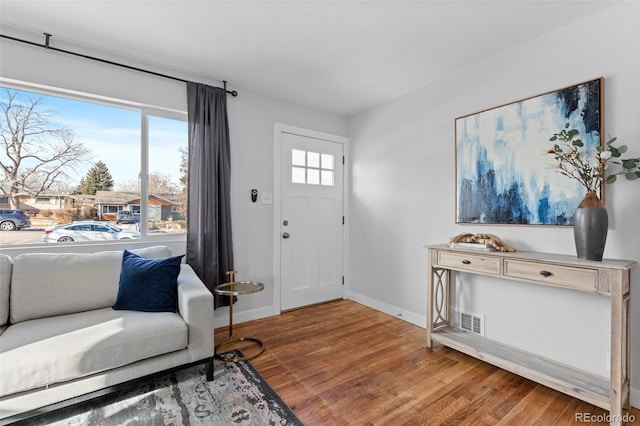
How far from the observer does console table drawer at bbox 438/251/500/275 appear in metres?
2.14

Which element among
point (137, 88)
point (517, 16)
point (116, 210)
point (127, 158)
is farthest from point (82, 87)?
point (517, 16)

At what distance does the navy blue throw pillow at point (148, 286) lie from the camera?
79.7 inches

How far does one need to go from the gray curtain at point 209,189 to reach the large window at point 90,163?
0.70 feet

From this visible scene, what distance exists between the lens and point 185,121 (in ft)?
9.45

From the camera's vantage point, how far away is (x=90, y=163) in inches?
97.4

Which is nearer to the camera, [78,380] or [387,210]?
[78,380]

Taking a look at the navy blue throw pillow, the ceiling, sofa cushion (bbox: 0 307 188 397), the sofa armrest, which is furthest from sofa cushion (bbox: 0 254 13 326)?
the ceiling

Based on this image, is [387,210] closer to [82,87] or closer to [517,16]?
[517,16]

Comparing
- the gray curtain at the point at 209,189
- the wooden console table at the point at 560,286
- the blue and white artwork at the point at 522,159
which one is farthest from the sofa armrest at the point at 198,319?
the blue and white artwork at the point at 522,159

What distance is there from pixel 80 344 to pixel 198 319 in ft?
1.99

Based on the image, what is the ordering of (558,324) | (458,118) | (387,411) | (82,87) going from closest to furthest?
(387,411)
(558,324)
(82,87)
(458,118)

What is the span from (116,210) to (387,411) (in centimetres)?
262

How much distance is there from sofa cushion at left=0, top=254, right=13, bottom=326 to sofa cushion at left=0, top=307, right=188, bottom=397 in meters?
0.12

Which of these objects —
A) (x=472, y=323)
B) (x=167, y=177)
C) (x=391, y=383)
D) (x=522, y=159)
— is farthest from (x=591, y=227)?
(x=167, y=177)
